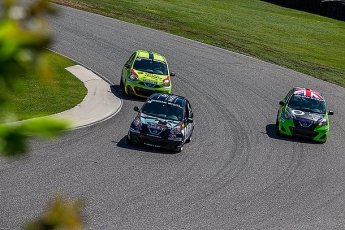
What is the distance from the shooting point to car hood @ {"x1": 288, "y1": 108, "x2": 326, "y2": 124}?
24.7m

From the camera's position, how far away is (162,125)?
819 inches

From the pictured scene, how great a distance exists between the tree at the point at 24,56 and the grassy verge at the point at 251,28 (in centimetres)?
3705

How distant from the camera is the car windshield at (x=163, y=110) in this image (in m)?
21.3

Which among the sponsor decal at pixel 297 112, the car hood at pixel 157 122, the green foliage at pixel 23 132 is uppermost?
the green foliage at pixel 23 132

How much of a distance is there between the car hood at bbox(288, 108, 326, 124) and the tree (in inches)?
948

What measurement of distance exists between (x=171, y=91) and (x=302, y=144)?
23.5ft

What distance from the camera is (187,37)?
42.6 meters

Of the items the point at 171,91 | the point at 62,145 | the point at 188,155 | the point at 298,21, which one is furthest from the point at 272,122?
the point at 298,21

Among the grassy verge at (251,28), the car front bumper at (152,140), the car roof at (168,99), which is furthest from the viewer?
the grassy verge at (251,28)

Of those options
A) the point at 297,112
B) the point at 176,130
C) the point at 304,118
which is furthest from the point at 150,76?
the point at 176,130

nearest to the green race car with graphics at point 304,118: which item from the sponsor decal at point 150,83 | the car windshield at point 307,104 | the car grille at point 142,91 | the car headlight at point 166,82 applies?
the car windshield at point 307,104

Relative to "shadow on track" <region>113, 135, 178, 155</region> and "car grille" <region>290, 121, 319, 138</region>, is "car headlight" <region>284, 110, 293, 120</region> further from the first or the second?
"shadow on track" <region>113, 135, 178, 155</region>

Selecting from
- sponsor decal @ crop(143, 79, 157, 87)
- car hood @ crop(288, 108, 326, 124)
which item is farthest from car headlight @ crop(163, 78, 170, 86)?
car hood @ crop(288, 108, 326, 124)

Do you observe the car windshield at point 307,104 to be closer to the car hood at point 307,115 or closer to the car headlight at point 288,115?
the car hood at point 307,115
